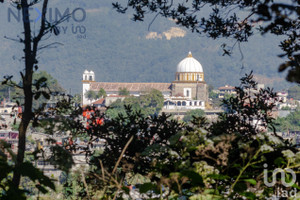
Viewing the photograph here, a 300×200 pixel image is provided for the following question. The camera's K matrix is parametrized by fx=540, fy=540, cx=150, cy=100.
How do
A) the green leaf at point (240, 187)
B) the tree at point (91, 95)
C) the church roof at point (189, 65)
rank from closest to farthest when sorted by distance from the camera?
the green leaf at point (240, 187) < the church roof at point (189, 65) < the tree at point (91, 95)

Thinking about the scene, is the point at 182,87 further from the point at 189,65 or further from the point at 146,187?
the point at 146,187

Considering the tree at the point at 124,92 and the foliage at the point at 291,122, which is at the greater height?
the tree at the point at 124,92

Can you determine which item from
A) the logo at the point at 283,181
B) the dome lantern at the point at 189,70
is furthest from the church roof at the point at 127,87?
the logo at the point at 283,181

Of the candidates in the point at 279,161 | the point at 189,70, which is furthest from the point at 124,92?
the point at 279,161

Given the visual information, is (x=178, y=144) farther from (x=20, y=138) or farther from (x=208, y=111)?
(x=208, y=111)

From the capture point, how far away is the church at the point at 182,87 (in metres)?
104

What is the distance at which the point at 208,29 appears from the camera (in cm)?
397

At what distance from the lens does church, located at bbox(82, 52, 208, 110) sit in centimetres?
10375

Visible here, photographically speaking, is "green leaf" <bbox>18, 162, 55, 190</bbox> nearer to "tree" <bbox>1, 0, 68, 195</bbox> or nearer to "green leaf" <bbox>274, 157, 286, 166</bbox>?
"tree" <bbox>1, 0, 68, 195</bbox>

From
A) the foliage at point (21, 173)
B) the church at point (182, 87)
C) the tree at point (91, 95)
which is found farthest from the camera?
the tree at point (91, 95)

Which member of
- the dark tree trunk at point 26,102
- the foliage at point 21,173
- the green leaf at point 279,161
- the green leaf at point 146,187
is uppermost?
the dark tree trunk at point 26,102

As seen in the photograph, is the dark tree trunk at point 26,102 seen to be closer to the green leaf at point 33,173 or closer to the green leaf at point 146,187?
the green leaf at point 33,173

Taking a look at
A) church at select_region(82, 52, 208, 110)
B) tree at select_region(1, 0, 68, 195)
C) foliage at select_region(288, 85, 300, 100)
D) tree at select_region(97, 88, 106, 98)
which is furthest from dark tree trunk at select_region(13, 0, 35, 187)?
foliage at select_region(288, 85, 300, 100)

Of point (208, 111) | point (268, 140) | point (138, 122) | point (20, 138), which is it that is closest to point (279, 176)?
point (268, 140)
